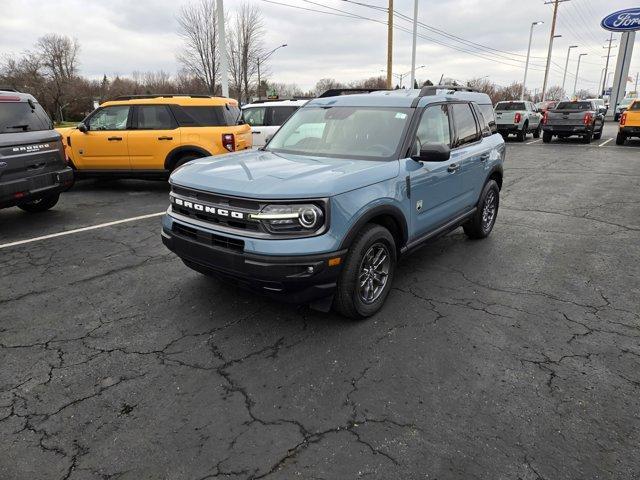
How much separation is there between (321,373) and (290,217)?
113 centimetres

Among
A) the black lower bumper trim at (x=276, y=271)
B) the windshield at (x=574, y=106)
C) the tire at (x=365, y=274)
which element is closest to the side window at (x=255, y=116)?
the tire at (x=365, y=274)

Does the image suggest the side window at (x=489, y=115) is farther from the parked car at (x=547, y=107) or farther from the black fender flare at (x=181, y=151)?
the parked car at (x=547, y=107)

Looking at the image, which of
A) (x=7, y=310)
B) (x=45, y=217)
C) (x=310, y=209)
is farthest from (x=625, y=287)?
(x=45, y=217)

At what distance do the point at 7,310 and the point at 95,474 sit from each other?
2512 mm

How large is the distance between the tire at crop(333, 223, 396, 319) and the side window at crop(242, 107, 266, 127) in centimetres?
904

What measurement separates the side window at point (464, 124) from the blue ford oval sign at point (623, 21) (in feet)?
146

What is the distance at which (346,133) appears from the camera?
14.3 feet

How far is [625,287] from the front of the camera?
14.8 feet

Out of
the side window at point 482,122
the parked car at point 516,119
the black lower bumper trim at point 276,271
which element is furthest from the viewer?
the parked car at point 516,119

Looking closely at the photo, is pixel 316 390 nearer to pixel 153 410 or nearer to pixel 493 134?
pixel 153 410

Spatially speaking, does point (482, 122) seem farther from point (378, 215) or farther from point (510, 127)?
point (510, 127)

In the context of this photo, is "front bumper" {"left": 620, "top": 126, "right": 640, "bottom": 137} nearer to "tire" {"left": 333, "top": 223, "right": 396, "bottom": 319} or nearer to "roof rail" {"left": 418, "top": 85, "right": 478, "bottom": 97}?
"roof rail" {"left": 418, "top": 85, "right": 478, "bottom": 97}

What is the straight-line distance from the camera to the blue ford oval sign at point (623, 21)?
3759 cm

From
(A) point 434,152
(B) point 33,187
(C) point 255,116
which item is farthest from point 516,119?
(B) point 33,187
